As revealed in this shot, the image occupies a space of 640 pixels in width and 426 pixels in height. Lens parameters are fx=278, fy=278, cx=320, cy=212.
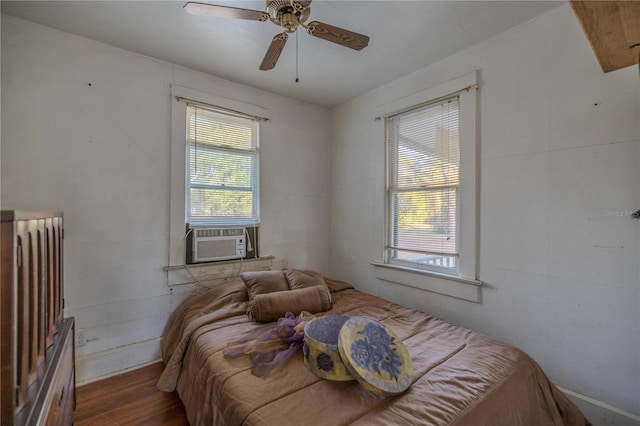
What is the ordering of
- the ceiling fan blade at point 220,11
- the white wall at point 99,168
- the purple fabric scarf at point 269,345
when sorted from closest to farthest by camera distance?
the ceiling fan blade at point 220,11 < the purple fabric scarf at point 269,345 < the white wall at point 99,168

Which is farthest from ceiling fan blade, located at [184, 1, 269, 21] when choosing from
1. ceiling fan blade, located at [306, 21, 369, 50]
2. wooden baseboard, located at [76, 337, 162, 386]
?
wooden baseboard, located at [76, 337, 162, 386]

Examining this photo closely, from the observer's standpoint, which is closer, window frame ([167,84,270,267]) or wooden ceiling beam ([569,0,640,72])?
wooden ceiling beam ([569,0,640,72])

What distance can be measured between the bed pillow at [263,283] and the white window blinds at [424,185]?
1.19 metres

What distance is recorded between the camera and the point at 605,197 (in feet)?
5.63

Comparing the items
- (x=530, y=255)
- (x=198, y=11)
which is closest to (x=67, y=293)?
(x=198, y=11)

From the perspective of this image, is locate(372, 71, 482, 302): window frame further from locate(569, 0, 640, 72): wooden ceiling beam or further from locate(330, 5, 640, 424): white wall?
locate(569, 0, 640, 72): wooden ceiling beam

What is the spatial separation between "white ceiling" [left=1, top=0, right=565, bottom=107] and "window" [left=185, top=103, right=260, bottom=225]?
18.7 inches

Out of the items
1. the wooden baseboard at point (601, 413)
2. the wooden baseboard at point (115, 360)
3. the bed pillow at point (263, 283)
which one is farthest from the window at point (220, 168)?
the wooden baseboard at point (601, 413)

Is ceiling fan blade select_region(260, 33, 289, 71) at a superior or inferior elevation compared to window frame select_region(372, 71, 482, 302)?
superior

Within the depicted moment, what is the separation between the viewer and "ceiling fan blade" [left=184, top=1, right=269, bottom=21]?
1.42 metres

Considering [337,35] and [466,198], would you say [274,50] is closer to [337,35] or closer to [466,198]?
[337,35]

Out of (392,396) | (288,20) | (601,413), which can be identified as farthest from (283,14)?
(601,413)

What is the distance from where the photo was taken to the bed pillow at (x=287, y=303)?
2.12 meters

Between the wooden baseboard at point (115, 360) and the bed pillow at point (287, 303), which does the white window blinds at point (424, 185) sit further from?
the wooden baseboard at point (115, 360)
